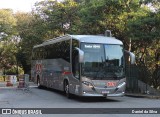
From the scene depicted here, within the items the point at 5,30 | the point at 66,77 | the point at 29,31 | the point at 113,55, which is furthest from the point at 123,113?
the point at 5,30

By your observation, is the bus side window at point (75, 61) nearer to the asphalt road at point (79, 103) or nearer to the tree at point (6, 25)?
the asphalt road at point (79, 103)

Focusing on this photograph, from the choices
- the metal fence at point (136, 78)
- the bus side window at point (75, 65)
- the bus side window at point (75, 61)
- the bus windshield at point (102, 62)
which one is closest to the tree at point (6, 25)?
the metal fence at point (136, 78)

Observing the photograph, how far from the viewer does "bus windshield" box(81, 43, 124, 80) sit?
1986 cm

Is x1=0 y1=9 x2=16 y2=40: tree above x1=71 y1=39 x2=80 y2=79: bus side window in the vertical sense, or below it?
above

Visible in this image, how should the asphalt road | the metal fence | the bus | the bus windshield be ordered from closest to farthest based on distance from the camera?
1. the asphalt road
2. the bus
3. the bus windshield
4. the metal fence

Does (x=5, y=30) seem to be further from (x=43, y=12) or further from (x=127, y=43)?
(x=127, y=43)

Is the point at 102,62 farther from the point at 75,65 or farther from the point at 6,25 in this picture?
the point at 6,25

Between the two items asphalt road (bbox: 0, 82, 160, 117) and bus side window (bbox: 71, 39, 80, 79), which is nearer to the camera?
asphalt road (bbox: 0, 82, 160, 117)

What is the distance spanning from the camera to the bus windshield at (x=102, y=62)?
65.2 ft

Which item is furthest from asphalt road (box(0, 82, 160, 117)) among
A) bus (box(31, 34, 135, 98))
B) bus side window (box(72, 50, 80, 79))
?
bus side window (box(72, 50, 80, 79))

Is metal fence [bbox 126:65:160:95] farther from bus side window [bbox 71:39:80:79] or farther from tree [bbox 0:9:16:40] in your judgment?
tree [bbox 0:9:16:40]

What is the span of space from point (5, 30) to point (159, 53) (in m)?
31.9

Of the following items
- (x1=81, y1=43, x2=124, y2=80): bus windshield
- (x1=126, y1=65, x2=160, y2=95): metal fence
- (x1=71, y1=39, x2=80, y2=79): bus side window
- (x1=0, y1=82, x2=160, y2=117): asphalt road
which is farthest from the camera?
(x1=126, y1=65, x2=160, y2=95): metal fence

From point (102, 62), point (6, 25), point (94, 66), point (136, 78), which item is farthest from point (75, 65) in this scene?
point (6, 25)
